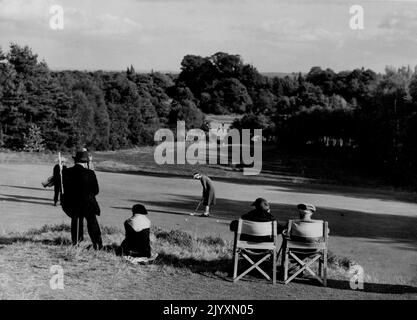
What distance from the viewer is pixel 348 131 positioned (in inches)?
3164

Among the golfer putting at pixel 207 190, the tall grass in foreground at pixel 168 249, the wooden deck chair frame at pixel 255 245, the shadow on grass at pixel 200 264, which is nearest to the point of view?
the wooden deck chair frame at pixel 255 245

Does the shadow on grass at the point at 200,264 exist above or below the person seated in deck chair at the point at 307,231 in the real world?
below

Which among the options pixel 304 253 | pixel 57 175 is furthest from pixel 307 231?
pixel 57 175

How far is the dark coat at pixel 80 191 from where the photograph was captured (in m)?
11.3

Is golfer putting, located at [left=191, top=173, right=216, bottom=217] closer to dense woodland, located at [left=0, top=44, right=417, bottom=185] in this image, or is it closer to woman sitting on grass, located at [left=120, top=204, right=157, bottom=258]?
woman sitting on grass, located at [left=120, top=204, right=157, bottom=258]

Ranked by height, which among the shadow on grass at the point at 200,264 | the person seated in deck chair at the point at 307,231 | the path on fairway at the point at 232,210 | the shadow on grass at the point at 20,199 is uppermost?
the person seated in deck chair at the point at 307,231

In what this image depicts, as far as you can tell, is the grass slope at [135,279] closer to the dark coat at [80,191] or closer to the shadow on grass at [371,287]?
the shadow on grass at [371,287]

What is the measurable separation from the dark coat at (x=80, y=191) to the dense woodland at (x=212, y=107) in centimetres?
4856

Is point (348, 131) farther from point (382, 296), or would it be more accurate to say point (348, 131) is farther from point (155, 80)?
point (382, 296)

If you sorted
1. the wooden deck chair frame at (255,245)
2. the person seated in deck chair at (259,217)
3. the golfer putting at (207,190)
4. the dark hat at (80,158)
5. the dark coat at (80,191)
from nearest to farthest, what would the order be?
the wooden deck chair frame at (255,245) → the person seated in deck chair at (259,217) → the dark coat at (80,191) → the dark hat at (80,158) → the golfer putting at (207,190)

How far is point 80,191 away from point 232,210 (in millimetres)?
13724

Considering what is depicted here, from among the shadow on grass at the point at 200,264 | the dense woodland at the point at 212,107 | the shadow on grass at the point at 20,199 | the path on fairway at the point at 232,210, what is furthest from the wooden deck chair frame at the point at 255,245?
the dense woodland at the point at 212,107

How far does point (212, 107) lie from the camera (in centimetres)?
10250

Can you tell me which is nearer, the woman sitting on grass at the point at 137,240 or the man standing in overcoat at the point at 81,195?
the woman sitting on grass at the point at 137,240
